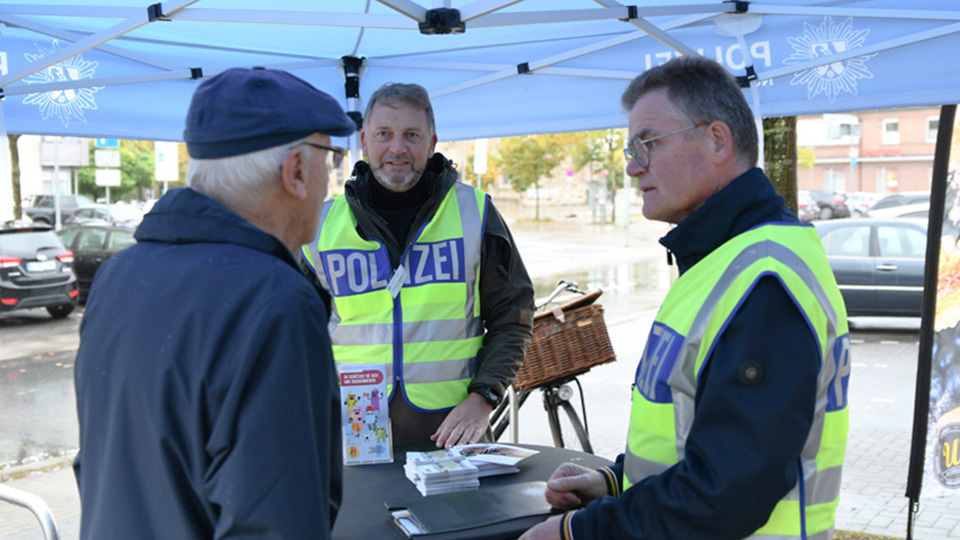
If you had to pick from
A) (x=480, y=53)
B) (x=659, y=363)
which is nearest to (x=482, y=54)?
(x=480, y=53)

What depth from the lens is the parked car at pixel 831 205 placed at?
40562mm

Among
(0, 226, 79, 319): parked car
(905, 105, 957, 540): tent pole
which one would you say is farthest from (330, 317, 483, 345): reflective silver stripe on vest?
(0, 226, 79, 319): parked car

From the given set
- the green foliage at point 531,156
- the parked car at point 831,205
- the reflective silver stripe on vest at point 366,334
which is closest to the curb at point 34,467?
the reflective silver stripe on vest at point 366,334

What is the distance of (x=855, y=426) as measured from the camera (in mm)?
8148

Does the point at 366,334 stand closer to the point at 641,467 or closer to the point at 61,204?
the point at 641,467

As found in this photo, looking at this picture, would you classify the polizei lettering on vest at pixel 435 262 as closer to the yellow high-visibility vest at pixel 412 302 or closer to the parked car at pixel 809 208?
the yellow high-visibility vest at pixel 412 302

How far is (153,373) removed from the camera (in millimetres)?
1431

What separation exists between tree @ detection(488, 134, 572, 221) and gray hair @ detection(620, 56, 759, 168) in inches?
1530

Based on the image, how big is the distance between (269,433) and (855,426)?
25.7 feet

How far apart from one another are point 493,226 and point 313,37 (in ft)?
6.74

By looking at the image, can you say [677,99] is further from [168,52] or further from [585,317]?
[168,52]

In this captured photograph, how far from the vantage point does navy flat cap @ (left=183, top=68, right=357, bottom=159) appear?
1515mm

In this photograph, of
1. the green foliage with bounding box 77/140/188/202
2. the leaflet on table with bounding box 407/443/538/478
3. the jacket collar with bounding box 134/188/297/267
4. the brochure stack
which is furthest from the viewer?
the green foliage with bounding box 77/140/188/202

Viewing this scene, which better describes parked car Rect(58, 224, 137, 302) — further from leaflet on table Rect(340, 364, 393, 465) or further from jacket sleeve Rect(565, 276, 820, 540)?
jacket sleeve Rect(565, 276, 820, 540)
